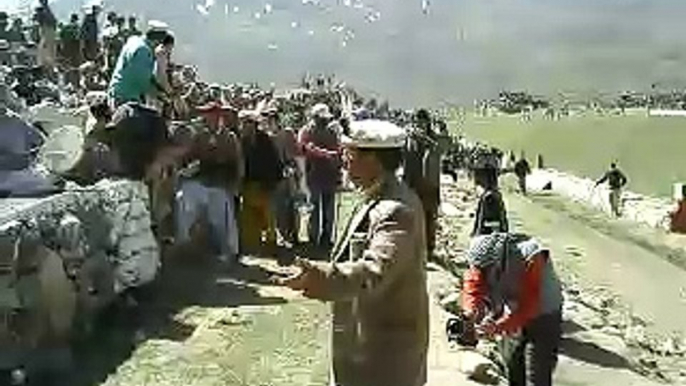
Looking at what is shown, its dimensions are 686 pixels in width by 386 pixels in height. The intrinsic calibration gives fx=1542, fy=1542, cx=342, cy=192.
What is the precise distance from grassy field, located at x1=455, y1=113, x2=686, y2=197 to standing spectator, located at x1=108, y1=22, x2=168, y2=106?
48822 millimetres

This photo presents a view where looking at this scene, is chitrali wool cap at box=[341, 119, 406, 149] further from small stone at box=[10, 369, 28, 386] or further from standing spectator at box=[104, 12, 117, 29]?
standing spectator at box=[104, 12, 117, 29]

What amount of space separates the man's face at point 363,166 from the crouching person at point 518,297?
6.32 ft

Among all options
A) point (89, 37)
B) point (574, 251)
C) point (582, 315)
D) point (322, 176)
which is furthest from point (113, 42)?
point (574, 251)

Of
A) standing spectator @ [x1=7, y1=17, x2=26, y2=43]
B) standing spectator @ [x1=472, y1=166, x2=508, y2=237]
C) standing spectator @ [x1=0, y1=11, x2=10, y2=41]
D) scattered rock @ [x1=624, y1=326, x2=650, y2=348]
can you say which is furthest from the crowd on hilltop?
standing spectator @ [x1=0, y1=11, x2=10, y2=41]

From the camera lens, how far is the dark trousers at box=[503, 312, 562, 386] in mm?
8328

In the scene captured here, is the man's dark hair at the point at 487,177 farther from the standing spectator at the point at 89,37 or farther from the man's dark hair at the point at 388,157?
the standing spectator at the point at 89,37

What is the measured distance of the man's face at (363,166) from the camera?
19.7ft

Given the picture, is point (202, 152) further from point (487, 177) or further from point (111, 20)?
point (111, 20)

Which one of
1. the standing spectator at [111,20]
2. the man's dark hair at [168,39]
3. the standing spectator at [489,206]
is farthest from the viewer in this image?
the standing spectator at [111,20]

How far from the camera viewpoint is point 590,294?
72.1ft

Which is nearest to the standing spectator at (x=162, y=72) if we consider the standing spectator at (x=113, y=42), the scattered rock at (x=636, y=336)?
the standing spectator at (x=113, y=42)

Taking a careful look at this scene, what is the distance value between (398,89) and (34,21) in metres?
119

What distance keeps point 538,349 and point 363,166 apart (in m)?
2.73

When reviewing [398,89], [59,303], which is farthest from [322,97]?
[398,89]
